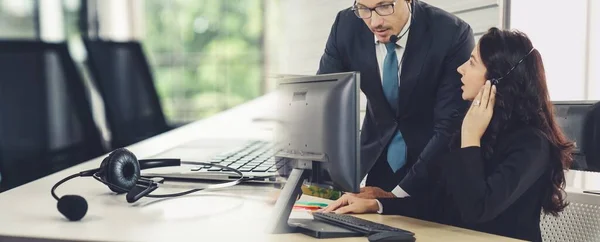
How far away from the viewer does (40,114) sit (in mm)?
2248

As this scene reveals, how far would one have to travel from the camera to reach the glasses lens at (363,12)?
3.47ft

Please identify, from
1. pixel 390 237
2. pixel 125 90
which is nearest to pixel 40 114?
pixel 125 90

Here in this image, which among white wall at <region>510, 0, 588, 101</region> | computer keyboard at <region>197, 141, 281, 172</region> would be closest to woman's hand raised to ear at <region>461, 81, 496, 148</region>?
white wall at <region>510, 0, 588, 101</region>

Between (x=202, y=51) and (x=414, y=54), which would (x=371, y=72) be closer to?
(x=414, y=54)

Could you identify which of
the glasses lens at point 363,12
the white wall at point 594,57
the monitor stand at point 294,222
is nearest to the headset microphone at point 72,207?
the monitor stand at point 294,222

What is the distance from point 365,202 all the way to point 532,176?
0.89ft

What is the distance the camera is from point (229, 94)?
494 centimetres

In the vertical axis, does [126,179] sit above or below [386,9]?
below

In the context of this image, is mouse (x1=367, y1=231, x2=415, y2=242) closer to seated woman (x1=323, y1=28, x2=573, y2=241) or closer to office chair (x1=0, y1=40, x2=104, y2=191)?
seated woman (x1=323, y1=28, x2=573, y2=241)

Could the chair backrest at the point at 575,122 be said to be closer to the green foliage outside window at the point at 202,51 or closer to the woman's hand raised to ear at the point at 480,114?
the woman's hand raised to ear at the point at 480,114

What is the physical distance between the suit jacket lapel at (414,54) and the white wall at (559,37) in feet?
0.46

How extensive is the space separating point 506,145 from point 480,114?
64 millimetres

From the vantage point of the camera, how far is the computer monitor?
3.01ft

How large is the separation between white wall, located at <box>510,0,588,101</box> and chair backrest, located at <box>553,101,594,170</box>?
0.8 inches
